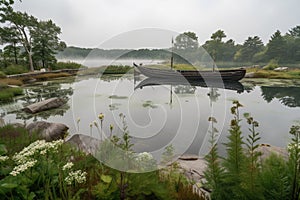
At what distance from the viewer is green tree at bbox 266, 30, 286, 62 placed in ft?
80.5

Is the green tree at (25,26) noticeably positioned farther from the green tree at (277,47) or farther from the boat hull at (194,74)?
the green tree at (277,47)

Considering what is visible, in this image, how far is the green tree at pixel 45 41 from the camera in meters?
16.4

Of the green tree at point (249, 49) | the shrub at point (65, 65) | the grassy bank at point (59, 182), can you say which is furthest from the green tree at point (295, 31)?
the grassy bank at point (59, 182)

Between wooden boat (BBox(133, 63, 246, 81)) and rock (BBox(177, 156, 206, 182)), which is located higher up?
wooden boat (BBox(133, 63, 246, 81))

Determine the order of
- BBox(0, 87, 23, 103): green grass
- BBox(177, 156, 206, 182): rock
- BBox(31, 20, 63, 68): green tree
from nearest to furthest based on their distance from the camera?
BBox(177, 156, 206, 182): rock → BBox(0, 87, 23, 103): green grass → BBox(31, 20, 63, 68): green tree

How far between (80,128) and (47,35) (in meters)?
16.7

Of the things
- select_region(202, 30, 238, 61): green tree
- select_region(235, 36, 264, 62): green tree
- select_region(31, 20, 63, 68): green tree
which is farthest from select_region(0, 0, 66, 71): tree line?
select_region(235, 36, 264, 62): green tree

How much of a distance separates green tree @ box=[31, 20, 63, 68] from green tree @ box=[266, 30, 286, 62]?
2574 centimetres

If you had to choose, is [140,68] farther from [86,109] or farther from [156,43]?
[156,43]

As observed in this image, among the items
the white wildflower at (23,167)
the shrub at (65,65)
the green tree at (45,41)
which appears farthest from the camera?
the shrub at (65,65)

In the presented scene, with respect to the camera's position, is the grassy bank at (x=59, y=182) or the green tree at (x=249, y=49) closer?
the grassy bank at (x=59, y=182)

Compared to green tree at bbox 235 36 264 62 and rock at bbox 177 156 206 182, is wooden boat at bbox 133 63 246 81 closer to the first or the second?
rock at bbox 177 156 206 182

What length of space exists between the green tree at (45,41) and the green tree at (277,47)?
84.5ft

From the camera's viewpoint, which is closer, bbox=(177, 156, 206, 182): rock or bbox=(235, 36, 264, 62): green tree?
bbox=(177, 156, 206, 182): rock
